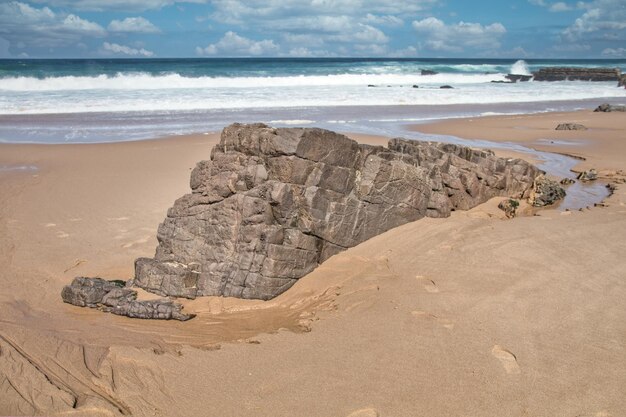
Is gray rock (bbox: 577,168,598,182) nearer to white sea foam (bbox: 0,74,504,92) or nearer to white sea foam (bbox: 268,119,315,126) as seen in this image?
white sea foam (bbox: 268,119,315,126)

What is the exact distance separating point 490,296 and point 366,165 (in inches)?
112

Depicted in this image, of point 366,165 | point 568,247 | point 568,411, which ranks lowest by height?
A: point 568,411

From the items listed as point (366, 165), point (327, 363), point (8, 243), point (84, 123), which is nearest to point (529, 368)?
point (327, 363)

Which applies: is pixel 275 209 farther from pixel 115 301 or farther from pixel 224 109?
pixel 224 109

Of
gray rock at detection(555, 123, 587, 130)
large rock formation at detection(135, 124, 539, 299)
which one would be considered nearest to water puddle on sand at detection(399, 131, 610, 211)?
large rock formation at detection(135, 124, 539, 299)

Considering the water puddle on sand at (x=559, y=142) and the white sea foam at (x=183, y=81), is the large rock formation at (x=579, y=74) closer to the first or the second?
the white sea foam at (x=183, y=81)

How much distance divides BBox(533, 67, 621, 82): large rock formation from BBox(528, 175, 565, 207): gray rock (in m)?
56.6

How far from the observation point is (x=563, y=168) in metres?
14.3

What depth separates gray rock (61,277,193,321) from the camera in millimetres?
6594

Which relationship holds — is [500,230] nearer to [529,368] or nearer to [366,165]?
[366,165]

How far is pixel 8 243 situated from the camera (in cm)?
924

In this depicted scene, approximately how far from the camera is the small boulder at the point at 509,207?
31.4 feet

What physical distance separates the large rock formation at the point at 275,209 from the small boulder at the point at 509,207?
1311 millimetres

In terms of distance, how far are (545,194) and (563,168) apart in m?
4.33
